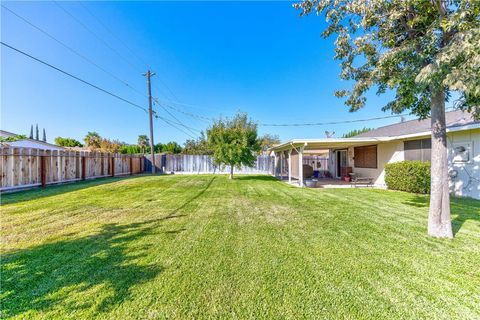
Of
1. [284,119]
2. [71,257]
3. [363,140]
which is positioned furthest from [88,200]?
[284,119]

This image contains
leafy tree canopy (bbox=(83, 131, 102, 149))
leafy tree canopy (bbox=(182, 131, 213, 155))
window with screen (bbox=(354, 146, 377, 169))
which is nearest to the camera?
window with screen (bbox=(354, 146, 377, 169))

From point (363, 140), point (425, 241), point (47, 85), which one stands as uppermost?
point (47, 85)

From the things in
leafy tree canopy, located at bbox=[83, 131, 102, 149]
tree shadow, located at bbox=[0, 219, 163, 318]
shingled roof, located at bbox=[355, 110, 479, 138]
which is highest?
leafy tree canopy, located at bbox=[83, 131, 102, 149]

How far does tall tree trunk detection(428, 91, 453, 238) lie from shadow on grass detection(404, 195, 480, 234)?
62cm

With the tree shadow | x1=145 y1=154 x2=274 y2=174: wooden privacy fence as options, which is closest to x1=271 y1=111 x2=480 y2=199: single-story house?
x1=145 y1=154 x2=274 y2=174: wooden privacy fence

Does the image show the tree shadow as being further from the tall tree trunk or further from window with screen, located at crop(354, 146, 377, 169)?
window with screen, located at crop(354, 146, 377, 169)

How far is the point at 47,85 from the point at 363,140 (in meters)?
16.8

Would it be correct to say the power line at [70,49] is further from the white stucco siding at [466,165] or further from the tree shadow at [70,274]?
the white stucco siding at [466,165]

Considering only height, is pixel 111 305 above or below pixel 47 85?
below

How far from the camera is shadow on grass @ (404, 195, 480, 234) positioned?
4.79m

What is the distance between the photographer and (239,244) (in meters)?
3.57

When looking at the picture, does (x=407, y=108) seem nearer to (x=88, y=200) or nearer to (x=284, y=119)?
(x=88, y=200)

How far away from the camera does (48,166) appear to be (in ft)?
32.5

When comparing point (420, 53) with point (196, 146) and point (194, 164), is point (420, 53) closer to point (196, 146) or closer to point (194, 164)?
point (194, 164)
